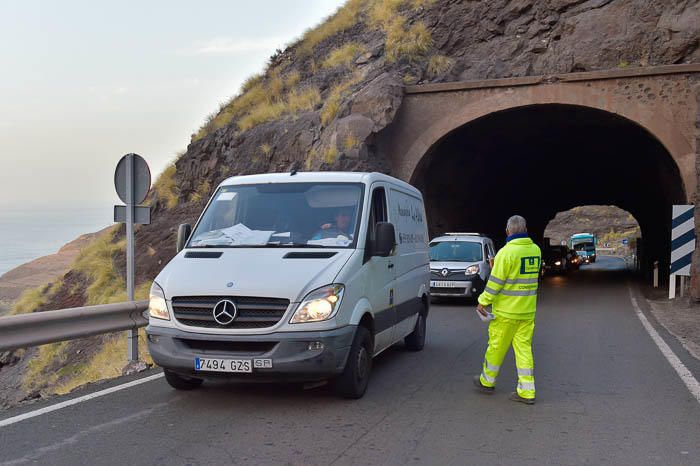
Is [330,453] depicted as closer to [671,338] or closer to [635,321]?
[671,338]

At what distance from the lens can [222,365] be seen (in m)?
6.15

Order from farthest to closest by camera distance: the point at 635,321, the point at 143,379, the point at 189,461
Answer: the point at 635,321
the point at 143,379
the point at 189,461

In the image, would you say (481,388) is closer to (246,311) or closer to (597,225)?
(246,311)

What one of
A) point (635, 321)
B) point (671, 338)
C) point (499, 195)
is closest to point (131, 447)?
point (671, 338)

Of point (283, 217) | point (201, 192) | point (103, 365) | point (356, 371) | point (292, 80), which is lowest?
point (103, 365)

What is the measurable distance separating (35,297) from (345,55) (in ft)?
43.5

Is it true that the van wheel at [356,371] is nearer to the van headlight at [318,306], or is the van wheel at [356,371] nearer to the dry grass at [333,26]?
the van headlight at [318,306]

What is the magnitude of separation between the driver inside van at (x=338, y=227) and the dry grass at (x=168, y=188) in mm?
18191

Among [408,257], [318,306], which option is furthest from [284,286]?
[408,257]

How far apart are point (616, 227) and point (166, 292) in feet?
366

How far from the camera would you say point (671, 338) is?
38.1ft

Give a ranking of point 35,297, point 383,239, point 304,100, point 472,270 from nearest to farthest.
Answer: point 383,239
point 472,270
point 35,297
point 304,100

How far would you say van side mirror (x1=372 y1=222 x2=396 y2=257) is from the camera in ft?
23.3

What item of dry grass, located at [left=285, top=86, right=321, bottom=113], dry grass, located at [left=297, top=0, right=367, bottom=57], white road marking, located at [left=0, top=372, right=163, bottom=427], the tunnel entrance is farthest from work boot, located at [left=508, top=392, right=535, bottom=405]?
dry grass, located at [left=297, top=0, right=367, bottom=57]
